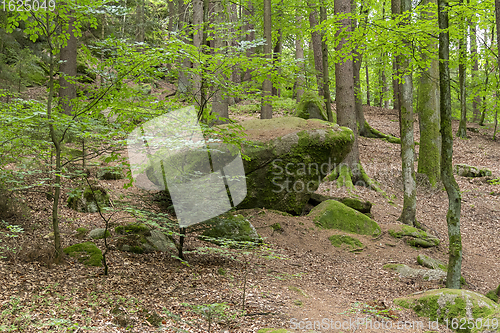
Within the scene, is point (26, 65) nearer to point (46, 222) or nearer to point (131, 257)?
point (46, 222)

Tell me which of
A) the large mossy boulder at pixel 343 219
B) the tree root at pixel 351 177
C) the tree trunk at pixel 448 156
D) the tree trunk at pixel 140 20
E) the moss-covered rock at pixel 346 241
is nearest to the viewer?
the tree trunk at pixel 448 156

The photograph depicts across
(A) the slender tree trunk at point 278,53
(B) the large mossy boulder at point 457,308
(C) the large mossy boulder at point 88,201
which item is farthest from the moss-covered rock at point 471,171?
(C) the large mossy boulder at point 88,201

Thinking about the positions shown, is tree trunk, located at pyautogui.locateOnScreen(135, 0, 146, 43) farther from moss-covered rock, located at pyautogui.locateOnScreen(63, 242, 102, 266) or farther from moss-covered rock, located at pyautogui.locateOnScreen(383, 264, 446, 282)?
moss-covered rock, located at pyautogui.locateOnScreen(383, 264, 446, 282)

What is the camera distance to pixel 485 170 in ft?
44.4

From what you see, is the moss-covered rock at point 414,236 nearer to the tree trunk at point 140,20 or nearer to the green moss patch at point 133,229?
the green moss patch at point 133,229

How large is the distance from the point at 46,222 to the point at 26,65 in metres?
5.10

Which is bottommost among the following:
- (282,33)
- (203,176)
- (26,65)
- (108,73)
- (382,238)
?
(382,238)

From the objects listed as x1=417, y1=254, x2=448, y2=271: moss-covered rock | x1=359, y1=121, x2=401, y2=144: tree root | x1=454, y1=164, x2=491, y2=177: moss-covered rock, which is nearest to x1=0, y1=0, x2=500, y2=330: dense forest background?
x1=417, y1=254, x2=448, y2=271: moss-covered rock

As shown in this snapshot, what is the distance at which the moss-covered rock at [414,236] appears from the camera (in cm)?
802

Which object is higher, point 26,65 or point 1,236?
point 26,65

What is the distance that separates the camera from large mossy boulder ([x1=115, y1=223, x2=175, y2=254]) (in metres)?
5.88

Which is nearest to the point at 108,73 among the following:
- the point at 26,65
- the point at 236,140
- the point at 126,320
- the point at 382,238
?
the point at 236,140

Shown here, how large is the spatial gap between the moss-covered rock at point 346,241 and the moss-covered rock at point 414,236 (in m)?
1.21

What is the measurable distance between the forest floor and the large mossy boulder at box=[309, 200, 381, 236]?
29 centimetres
